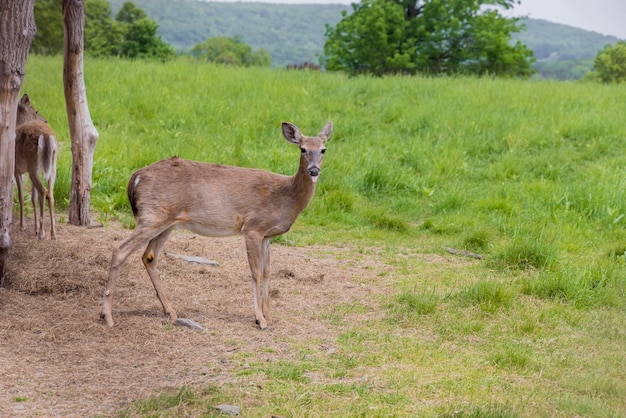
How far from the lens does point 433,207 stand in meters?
11.5

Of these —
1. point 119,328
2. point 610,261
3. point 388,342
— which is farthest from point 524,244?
point 119,328

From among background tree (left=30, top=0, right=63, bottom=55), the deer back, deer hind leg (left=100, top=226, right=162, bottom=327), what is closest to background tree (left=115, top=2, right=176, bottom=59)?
background tree (left=30, top=0, right=63, bottom=55)

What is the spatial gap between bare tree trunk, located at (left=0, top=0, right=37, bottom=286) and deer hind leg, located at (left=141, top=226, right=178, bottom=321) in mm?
1275

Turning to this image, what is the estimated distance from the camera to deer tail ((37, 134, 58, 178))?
8.61 metres

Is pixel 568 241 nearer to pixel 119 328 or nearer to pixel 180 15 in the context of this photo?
pixel 119 328

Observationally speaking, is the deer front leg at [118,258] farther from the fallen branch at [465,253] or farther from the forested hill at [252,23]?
the forested hill at [252,23]

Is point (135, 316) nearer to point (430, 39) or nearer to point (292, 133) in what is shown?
point (292, 133)

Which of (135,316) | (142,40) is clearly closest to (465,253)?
(135,316)

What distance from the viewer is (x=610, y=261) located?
8.66 metres

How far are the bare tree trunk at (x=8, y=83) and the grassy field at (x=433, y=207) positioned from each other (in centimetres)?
285

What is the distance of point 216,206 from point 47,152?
2.88 metres

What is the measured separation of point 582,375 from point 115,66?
14378 millimetres

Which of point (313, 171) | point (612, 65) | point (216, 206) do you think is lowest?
point (216, 206)

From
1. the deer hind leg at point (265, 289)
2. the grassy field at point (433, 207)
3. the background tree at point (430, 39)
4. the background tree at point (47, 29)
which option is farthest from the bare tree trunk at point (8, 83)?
the background tree at point (47, 29)
